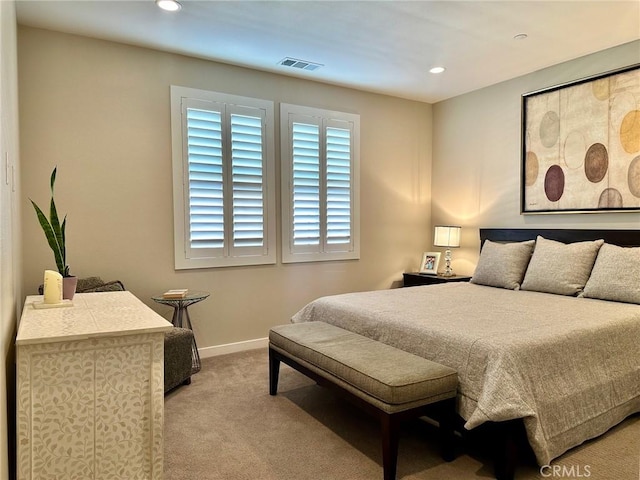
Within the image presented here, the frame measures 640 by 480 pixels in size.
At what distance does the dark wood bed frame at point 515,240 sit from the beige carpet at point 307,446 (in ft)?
0.40

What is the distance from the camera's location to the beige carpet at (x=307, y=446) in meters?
2.12

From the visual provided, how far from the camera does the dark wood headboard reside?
11.3 feet

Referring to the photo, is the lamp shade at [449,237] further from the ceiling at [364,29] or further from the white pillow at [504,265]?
the ceiling at [364,29]

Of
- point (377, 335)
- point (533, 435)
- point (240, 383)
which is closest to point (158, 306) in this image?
point (240, 383)

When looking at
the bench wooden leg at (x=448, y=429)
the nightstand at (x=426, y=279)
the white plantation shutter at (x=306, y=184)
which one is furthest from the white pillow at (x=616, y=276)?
the white plantation shutter at (x=306, y=184)

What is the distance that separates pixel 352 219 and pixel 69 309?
3193 millimetres

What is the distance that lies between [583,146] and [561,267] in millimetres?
1171

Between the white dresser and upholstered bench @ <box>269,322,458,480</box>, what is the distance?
0.97 metres

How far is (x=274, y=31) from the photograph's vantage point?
10.7 ft

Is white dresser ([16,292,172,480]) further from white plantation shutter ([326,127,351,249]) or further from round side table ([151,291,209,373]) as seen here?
white plantation shutter ([326,127,351,249])

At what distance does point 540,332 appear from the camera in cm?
230

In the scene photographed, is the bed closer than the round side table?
Yes

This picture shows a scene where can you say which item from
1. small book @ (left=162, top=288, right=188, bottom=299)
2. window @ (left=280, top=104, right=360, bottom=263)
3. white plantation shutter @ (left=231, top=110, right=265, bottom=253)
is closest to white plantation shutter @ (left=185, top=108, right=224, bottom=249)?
white plantation shutter @ (left=231, top=110, right=265, bottom=253)

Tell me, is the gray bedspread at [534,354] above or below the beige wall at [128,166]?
below
